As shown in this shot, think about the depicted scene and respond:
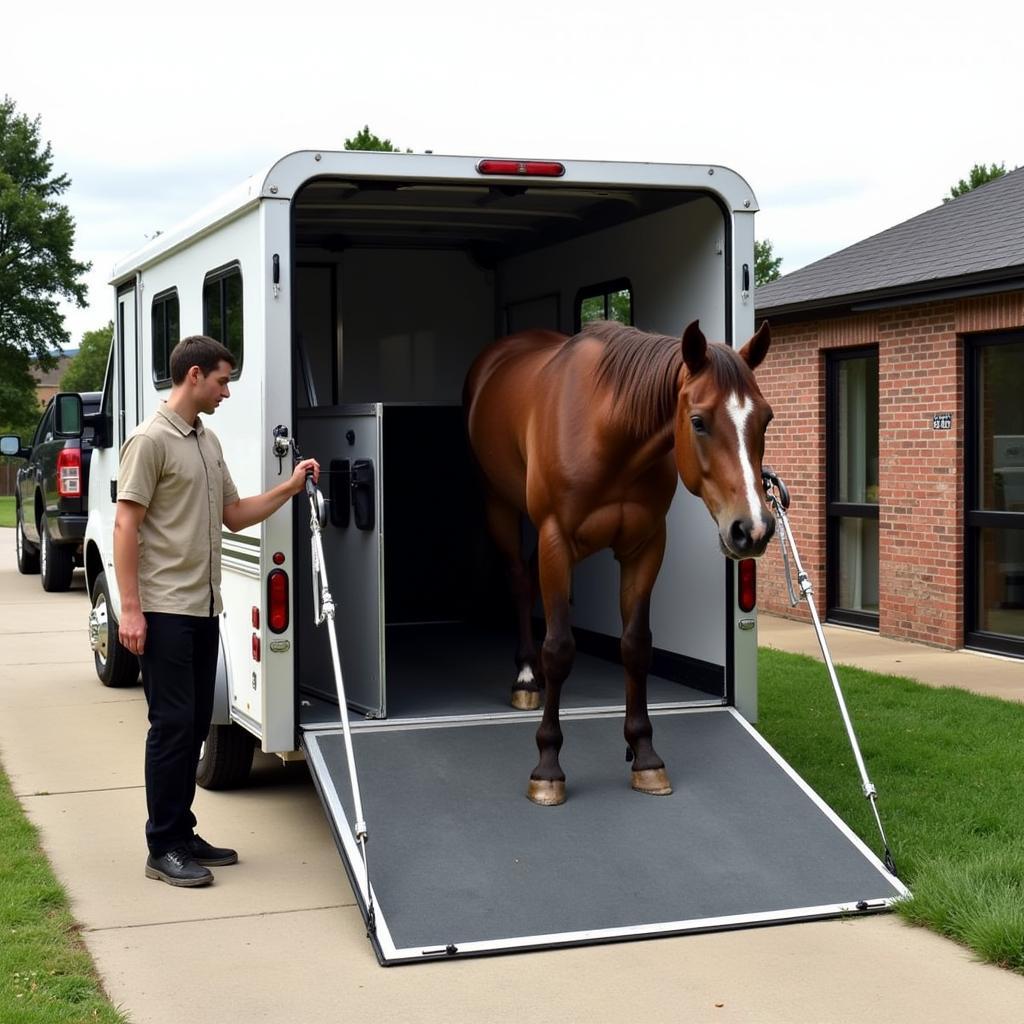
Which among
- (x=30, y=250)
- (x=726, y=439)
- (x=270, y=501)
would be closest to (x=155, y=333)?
(x=270, y=501)

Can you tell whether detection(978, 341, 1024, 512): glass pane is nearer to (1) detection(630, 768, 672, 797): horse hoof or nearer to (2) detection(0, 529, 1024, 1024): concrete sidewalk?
(1) detection(630, 768, 672, 797): horse hoof

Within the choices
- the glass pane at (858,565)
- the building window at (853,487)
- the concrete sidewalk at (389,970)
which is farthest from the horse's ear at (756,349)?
the glass pane at (858,565)

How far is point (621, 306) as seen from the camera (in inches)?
302

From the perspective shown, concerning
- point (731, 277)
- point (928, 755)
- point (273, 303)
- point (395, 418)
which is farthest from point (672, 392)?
point (395, 418)

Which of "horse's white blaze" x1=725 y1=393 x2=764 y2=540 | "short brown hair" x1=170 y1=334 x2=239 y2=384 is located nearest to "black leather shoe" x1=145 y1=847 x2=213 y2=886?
"short brown hair" x1=170 y1=334 x2=239 y2=384

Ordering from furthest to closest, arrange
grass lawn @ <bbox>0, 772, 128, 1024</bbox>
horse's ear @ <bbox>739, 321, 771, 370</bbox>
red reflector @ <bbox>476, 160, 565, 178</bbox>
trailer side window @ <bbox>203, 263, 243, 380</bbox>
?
trailer side window @ <bbox>203, 263, 243, 380</bbox>, red reflector @ <bbox>476, 160, 565, 178</bbox>, horse's ear @ <bbox>739, 321, 771, 370</bbox>, grass lawn @ <bbox>0, 772, 128, 1024</bbox>

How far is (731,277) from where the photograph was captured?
6418 millimetres

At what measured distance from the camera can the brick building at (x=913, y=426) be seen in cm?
1124

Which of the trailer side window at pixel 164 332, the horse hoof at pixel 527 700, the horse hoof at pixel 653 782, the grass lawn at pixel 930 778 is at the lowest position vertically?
the grass lawn at pixel 930 778

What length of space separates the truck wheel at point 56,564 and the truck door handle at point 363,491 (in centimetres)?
1118

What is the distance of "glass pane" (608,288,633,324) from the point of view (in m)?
7.50

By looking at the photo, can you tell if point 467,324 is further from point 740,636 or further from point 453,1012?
point 453,1012

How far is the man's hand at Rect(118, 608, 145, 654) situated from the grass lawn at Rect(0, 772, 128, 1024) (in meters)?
0.97

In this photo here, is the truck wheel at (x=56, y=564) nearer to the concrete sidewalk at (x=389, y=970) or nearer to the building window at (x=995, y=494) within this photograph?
the building window at (x=995, y=494)
